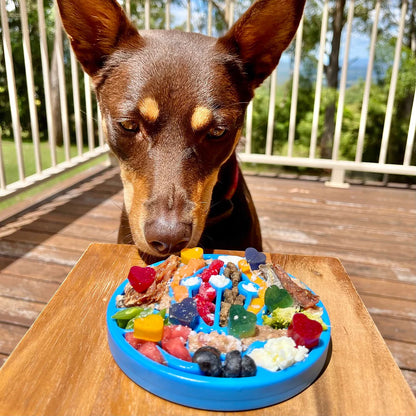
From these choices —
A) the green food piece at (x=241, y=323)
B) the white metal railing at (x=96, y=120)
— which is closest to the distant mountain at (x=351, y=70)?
the white metal railing at (x=96, y=120)

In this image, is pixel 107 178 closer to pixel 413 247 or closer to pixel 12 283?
pixel 12 283

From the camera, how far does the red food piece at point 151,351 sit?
0.95 m

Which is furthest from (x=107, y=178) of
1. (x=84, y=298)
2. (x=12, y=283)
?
(x=84, y=298)

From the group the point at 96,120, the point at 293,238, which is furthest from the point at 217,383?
the point at 96,120

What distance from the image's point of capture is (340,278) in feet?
4.85

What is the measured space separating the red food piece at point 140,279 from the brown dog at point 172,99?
183mm

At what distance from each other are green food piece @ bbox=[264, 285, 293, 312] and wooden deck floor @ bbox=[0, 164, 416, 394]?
93cm

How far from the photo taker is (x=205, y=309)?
1139mm

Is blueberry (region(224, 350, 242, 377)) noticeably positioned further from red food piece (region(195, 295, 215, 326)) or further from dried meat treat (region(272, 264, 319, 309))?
dried meat treat (region(272, 264, 319, 309))

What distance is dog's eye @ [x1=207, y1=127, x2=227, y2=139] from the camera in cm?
165

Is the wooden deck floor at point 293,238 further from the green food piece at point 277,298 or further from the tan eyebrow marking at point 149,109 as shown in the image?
the tan eyebrow marking at point 149,109

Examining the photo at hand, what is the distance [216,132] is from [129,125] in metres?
0.35

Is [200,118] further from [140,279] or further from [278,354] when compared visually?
[278,354]

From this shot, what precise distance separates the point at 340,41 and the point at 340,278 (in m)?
5.27
